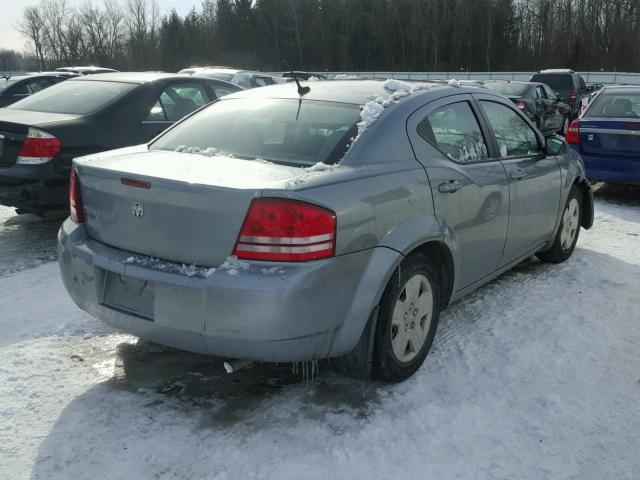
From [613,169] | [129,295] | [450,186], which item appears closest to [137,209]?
[129,295]

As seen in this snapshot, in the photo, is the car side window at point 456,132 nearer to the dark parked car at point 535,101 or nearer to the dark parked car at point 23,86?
the dark parked car at point 535,101

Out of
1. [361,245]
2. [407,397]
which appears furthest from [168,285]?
[407,397]

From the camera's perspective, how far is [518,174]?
4250 millimetres

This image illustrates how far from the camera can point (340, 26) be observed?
71938 mm

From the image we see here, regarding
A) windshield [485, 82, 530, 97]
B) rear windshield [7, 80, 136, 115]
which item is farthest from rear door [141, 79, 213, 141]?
windshield [485, 82, 530, 97]

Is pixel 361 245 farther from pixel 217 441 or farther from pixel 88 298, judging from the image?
pixel 88 298

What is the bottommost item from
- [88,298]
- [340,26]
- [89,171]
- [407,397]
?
[407,397]

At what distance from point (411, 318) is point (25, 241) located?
14.0 ft

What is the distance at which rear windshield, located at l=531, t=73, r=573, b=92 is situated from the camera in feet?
62.0

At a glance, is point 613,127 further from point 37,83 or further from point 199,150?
point 37,83

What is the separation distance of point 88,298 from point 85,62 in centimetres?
7554

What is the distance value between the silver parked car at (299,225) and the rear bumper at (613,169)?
14.6 ft

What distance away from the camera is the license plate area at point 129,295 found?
2818mm

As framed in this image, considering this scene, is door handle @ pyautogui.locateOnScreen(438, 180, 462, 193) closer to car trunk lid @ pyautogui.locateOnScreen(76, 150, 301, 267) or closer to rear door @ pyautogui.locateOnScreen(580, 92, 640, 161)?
car trunk lid @ pyautogui.locateOnScreen(76, 150, 301, 267)
